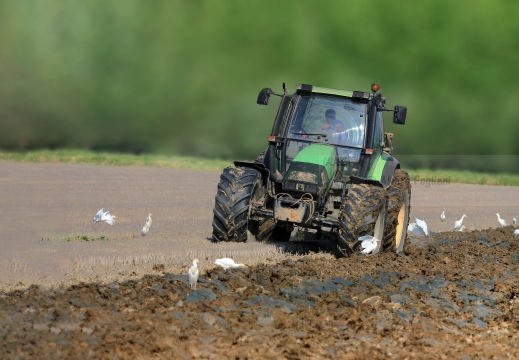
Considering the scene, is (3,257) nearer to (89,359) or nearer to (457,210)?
(89,359)

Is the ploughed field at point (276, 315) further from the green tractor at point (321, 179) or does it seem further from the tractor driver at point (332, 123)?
the tractor driver at point (332, 123)

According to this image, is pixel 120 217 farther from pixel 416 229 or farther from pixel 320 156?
pixel 320 156

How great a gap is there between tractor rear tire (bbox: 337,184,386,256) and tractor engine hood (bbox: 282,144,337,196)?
18.1 inches

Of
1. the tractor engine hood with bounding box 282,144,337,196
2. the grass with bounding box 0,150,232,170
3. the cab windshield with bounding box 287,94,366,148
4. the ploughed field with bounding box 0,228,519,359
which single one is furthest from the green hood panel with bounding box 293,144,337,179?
the grass with bounding box 0,150,232,170

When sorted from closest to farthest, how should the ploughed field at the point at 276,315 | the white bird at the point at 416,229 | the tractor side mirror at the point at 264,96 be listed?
the ploughed field at the point at 276,315
the tractor side mirror at the point at 264,96
the white bird at the point at 416,229

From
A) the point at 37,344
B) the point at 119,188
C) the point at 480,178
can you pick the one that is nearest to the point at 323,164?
the point at 37,344

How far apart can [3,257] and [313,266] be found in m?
3.18

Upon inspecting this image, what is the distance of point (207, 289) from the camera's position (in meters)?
9.23

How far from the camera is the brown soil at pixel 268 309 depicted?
24.3 ft

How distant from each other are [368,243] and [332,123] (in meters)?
1.84

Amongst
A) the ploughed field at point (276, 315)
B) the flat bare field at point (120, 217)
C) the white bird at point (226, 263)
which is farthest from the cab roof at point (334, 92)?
the white bird at point (226, 263)

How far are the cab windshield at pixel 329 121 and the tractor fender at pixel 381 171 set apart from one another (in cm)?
38

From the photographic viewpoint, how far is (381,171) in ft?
43.0

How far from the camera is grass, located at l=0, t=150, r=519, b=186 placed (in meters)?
28.0
